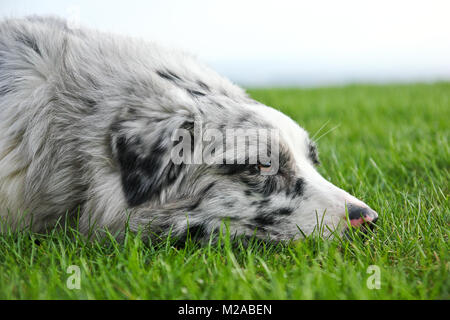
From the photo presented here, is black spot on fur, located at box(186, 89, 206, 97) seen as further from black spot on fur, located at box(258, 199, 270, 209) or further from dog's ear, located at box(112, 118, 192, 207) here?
black spot on fur, located at box(258, 199, 270, 209)

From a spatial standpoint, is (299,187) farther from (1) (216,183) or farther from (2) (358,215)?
(1) (216,183)

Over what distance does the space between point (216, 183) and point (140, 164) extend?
1.50 feet

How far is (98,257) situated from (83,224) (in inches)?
14.7

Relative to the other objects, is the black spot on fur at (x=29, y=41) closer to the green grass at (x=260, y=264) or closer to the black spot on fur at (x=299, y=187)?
the green grass at (x=260, y=264)

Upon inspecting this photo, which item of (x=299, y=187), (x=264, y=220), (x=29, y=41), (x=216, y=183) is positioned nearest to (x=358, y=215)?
(x=299, y=187)

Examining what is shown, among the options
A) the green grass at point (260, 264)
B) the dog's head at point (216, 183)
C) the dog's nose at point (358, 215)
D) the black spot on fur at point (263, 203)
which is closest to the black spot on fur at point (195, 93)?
the dog's head at point (216, 183)

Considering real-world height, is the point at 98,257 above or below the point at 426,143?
below

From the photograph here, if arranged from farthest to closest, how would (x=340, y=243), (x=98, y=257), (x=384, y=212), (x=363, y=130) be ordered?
(x=363, y=130) → (x=384, y=212) → (x=340, y=243) → (x=98, y=257)

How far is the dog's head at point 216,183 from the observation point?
8.69ft

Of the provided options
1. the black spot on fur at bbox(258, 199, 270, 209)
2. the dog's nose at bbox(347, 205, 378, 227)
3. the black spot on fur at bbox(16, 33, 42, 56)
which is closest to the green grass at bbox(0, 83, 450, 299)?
the dog's nose at bbox(347, 205, 378, 227)

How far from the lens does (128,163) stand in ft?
8.64
